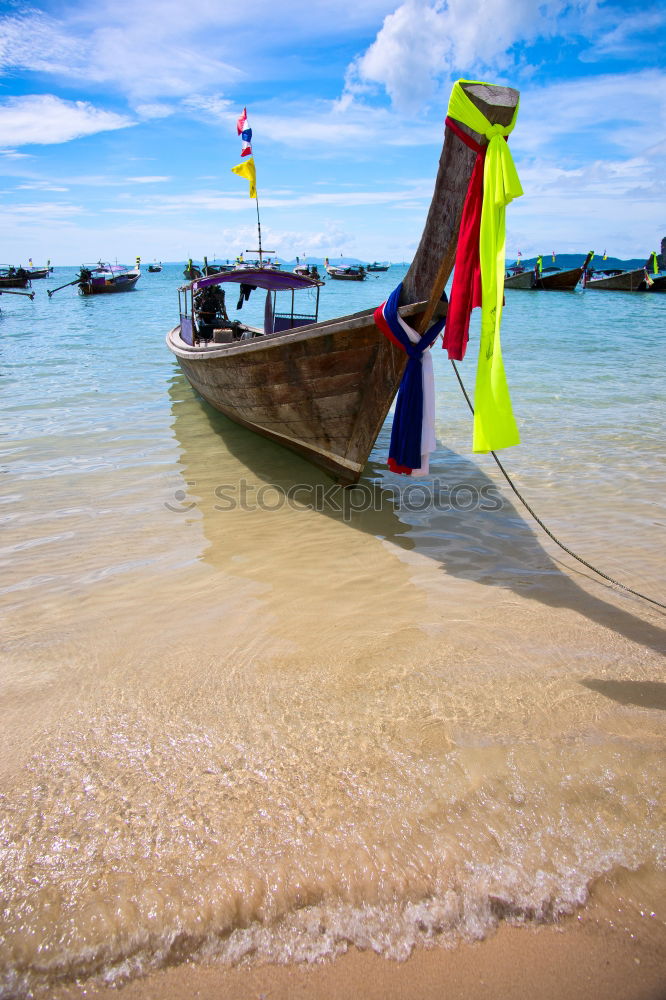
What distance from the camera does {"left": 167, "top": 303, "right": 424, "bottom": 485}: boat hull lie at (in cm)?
491

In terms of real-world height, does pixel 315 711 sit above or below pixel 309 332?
below

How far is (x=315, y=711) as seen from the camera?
9.02ft

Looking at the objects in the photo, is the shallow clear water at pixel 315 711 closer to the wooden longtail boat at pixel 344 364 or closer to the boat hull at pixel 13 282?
the wooden longtail boat at pixel 344 364

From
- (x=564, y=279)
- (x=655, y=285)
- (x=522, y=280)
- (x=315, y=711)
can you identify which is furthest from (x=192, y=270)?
(x=315, y=711)

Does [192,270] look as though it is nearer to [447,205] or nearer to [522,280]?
[522,280]

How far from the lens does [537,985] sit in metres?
1.63

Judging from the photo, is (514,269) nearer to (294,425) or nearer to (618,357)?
(618,357)

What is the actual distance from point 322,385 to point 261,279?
158 inches

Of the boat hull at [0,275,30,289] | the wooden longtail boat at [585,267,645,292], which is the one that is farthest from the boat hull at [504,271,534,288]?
the boat hull at [0,275,30,289]

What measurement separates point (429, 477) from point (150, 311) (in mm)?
31818

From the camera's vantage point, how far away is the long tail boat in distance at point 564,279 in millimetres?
44938

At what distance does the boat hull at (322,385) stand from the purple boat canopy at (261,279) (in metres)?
1.70

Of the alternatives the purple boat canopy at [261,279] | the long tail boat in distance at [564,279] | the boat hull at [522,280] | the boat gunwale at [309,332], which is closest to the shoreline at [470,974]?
the boat gunwale at [309,332]

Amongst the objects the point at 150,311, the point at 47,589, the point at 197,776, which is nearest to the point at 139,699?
the point at 197,776
